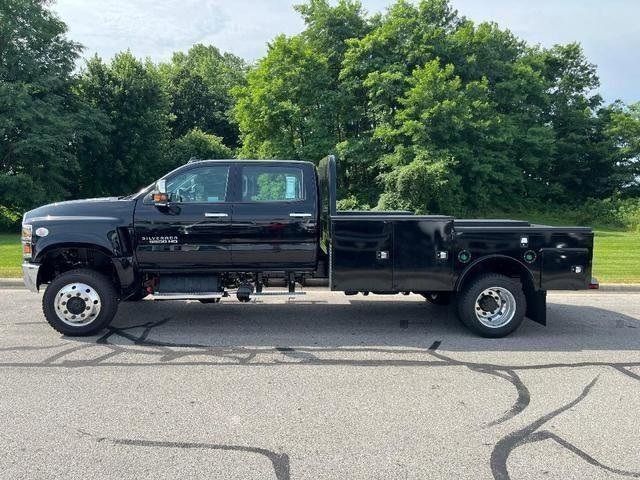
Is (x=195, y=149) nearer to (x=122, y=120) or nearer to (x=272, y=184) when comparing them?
(x=122, y=120)

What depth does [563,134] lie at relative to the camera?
1704 inches

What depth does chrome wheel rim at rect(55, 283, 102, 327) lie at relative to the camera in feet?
21.8

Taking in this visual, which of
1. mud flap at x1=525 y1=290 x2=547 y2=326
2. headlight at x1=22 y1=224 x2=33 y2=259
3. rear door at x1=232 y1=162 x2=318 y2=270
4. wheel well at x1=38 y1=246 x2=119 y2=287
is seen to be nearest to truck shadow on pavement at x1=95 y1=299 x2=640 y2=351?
mud flap at x1=525 y1=290 x2=547 y2=326

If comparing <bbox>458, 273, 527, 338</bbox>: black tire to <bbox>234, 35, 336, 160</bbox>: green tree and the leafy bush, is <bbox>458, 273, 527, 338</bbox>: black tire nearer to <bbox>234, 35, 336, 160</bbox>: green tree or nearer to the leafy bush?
<bbox>234, 35, 336, 160</bbox>: green tree

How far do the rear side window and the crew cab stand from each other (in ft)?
0.04

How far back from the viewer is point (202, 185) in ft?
22.9

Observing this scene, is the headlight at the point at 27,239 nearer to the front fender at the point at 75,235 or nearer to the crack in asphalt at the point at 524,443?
the front fender at the point at 75,235

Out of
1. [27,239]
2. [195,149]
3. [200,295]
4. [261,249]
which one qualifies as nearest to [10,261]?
[27,239]

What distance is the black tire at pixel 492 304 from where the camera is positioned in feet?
22.4

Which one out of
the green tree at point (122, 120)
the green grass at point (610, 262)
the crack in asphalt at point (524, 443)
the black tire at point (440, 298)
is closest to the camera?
the crack in asphalt at point (524, 443)

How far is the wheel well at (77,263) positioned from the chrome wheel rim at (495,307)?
4625 millimetres

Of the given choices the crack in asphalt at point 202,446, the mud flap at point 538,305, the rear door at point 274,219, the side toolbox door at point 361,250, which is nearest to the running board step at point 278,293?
the rear door at point 274,219

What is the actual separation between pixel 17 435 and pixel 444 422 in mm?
3136

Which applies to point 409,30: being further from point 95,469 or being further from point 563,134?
point 95,469
